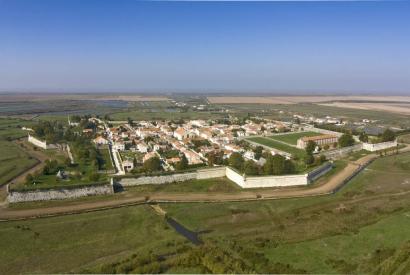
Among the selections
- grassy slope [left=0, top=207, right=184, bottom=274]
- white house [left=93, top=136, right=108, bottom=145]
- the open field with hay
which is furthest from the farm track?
the open field with hay

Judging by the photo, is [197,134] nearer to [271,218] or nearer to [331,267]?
[271,218]

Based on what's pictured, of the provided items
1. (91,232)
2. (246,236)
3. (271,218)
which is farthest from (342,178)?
(91,232)

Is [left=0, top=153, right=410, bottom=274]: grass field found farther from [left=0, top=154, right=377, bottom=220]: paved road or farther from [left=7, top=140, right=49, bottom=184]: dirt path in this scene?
[left=7, top=140, right=49, bottom=184]: dirt path

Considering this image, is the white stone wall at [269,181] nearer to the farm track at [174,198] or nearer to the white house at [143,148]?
the farm track at [174,198]

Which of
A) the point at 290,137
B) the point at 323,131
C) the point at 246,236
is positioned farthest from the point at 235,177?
the point at 323,131

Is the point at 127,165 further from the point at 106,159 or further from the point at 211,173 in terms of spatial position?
the point at 211,173

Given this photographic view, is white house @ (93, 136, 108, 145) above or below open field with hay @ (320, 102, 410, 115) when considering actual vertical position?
below
